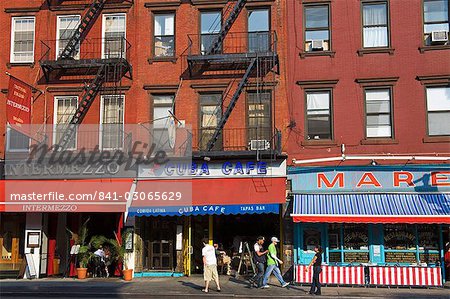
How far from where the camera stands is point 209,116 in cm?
2050

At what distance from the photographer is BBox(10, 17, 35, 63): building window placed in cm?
2155

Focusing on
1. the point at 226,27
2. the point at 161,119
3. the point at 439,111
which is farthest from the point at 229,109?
the point at 439,111

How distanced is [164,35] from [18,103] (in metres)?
6.10

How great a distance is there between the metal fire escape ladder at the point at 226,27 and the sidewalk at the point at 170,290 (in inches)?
338

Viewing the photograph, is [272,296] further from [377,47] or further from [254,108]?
[377,47]

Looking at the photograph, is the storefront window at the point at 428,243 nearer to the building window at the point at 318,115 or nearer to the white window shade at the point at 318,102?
the building window at the point at 318,115

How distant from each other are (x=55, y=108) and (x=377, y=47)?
12.6 meters

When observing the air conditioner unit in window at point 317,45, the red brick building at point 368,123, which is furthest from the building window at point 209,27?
the air conditioner unit in window at point 317,45

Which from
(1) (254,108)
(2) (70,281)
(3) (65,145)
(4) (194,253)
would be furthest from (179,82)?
(2) (70,281)

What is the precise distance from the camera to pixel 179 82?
20.6 meters

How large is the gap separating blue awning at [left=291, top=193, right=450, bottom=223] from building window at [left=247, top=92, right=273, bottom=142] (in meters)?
2.88

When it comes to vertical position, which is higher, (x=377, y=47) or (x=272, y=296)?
(x=377, y=47)

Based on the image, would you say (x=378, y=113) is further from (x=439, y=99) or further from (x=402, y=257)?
(x=402, y=257)

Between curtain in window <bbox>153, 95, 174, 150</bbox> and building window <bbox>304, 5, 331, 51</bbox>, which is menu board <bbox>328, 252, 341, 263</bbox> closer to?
curtain in window <bbox>153, 95, 174, 150</bbox>
